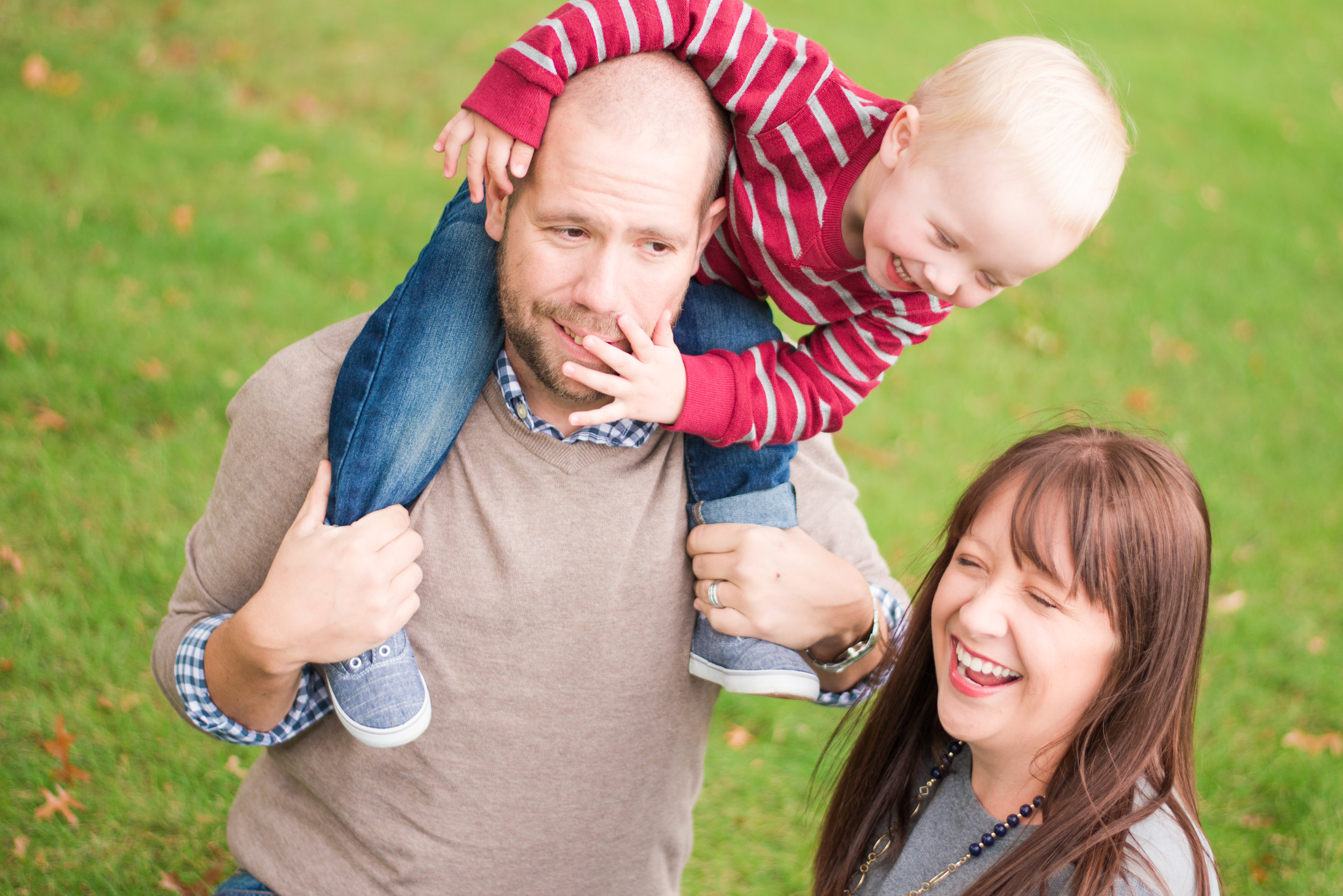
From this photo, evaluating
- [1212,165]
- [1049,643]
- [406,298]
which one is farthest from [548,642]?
[1212,165]

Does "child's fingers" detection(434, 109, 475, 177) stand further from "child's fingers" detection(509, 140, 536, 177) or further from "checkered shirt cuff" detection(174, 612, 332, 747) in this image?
"checkered shirt cuff" detection(174, 612, 332, 747)

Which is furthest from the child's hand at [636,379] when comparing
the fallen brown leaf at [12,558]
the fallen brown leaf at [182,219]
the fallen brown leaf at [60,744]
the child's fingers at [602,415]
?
the fallen brown leaf at [182,219]

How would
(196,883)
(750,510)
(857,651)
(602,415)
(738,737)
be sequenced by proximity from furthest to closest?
(738,737), (196,883), (857,651), (750,510), (602,415)

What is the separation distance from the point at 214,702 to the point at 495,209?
1.15m

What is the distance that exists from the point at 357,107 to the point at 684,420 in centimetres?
586

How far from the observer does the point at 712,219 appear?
238cm

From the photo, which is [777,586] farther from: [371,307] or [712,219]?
[371,307]

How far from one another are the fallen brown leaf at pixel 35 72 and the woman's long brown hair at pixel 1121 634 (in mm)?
6512

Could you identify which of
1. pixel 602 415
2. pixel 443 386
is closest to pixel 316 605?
pixel 443 386

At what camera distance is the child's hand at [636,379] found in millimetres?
2104

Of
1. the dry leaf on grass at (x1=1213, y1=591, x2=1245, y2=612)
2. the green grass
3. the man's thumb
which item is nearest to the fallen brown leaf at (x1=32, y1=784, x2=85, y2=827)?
the green grass

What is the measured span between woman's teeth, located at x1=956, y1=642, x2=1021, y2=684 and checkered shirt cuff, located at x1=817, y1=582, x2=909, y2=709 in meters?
0.49

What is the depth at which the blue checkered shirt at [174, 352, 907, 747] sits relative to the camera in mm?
2166

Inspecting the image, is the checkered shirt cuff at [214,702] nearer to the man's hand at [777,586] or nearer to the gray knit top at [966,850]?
the man's hand at [777,586]
